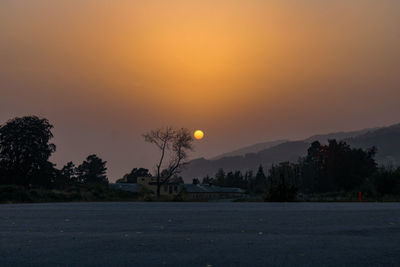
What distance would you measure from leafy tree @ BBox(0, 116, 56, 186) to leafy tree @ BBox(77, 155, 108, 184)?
59721 mm

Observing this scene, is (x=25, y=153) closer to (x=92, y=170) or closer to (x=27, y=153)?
(x=27, y=153)

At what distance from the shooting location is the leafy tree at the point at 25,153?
68.1 meters

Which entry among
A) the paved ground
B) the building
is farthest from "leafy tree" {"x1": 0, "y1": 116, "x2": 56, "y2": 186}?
the paved ground

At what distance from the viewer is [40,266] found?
6.76 meters

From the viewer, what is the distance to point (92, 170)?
133 m

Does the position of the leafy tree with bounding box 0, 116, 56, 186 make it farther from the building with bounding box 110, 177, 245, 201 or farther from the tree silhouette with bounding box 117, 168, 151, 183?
the tree silhouette with bounding box 117, 168, 151, 183

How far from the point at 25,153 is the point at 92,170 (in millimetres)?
64070

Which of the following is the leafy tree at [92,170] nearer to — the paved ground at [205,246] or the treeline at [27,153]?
the treeline at [27,153]

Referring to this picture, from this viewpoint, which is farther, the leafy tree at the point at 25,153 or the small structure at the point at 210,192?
the small structure at the point at 210,192

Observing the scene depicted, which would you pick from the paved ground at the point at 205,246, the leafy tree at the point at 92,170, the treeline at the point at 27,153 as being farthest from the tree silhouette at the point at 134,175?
the paved ground at the point at 205,246

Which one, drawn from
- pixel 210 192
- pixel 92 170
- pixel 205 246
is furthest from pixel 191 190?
pixel 205 246

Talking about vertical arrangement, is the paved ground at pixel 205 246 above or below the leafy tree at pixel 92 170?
below

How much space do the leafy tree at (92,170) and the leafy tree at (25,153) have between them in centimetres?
5972

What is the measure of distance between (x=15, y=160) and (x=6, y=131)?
16.6 ft
